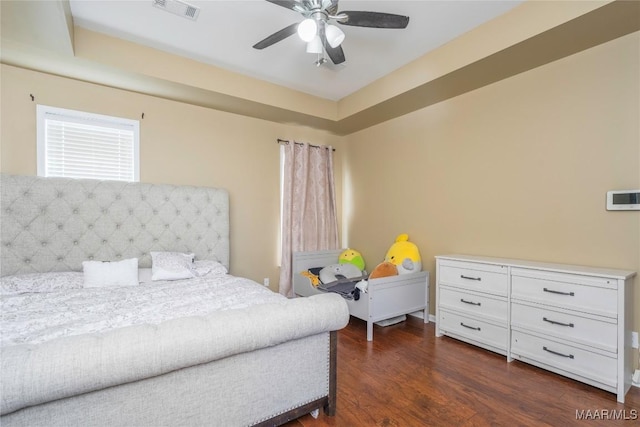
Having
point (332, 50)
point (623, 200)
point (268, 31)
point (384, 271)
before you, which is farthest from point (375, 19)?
point (384, 271)

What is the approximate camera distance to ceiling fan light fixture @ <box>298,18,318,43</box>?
1.74 m

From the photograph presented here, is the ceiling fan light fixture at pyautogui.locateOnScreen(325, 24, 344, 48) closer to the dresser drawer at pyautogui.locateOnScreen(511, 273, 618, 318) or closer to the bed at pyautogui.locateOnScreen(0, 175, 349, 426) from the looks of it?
the bed at pyautogui.locateOnScreen(0, 175, 349, 426)

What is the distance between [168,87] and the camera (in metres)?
2.83

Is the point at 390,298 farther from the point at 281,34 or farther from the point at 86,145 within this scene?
the point at 86,145

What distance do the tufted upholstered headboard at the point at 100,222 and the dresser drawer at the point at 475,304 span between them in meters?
2.28

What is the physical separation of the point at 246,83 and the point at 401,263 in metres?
2.54

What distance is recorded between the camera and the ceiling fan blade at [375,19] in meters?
1.78

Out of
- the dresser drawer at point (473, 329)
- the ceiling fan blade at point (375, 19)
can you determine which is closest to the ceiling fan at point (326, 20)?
the ceiling fan blade at point (375, 19)

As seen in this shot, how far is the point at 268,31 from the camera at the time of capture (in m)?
2.39

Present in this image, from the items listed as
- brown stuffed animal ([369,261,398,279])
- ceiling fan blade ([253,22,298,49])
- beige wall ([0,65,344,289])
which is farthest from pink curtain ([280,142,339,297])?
ceiling fan blade ([253,22,298,49])

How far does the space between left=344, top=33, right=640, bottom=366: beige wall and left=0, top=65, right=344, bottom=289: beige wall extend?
5.00ft

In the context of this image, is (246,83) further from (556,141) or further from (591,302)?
(591,302)

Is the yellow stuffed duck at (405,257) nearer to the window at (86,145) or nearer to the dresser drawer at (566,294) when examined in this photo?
the dresser drawer at (566,294)

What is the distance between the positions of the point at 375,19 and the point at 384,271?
7.12ft
